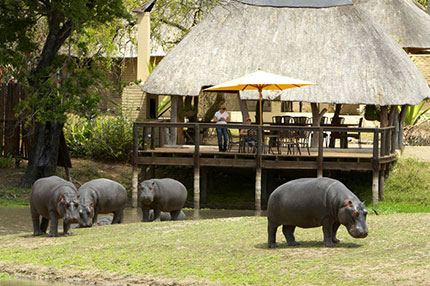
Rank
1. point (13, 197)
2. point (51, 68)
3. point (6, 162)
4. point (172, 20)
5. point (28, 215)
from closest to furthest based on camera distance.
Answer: point (28, 215), point (13, 197), point (51, 68), point (6, 162), point (172, 20)

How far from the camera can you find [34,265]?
13.4 metres

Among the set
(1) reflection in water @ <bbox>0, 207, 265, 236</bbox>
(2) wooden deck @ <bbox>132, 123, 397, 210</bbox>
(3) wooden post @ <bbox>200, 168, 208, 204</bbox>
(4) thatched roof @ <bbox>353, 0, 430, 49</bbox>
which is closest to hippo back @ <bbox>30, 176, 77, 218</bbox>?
(1) reflection in water @ <bbox>0, 207, 265, 236</bbox>

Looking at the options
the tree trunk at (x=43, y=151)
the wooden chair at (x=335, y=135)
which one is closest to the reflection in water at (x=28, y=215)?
the tree trunk at (x=43, y=151)

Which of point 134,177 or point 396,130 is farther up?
point 396,130

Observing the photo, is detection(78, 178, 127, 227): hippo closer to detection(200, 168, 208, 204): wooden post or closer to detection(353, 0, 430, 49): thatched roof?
detection(200, 168, 208, 204): wooden post

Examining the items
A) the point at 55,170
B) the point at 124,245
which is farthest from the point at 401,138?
the point at 124,245

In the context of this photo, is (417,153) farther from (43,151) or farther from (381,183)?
(43,151)

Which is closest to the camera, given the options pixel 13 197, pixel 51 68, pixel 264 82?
pixel 264 82

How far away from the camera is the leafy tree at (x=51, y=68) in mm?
24703

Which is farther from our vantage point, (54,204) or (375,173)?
(375,173)

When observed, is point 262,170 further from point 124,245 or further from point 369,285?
point 369,285

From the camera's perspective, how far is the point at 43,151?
26359mm

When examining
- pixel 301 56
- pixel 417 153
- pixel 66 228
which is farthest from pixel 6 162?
pixel 66 228

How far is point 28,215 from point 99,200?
3.63 m
